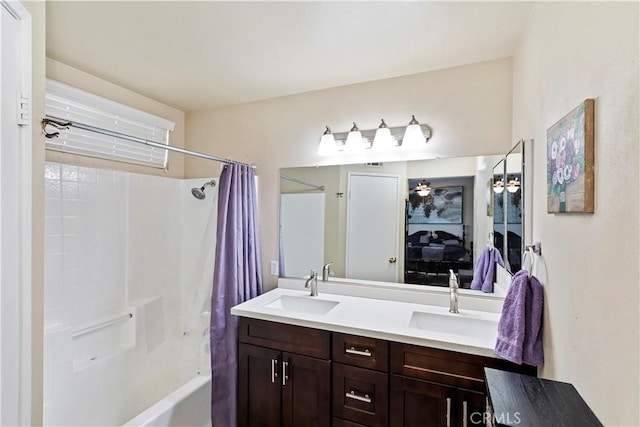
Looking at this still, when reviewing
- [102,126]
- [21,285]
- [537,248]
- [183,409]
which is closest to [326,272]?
[183,409]

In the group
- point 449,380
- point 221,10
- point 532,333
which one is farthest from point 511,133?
point 221,10

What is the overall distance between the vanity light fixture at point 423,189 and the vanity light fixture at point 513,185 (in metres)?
0.49

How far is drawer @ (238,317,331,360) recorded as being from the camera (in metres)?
1.72

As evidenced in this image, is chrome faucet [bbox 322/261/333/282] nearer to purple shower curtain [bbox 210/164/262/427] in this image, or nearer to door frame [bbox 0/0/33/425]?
purple shower curtain [bbox 210/164/262/427]

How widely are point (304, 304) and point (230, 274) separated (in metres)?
0.56

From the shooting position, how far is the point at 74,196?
197 cm


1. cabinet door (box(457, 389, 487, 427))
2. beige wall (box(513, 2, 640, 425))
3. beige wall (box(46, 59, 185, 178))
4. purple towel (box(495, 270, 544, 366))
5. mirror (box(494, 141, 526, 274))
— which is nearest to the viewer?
beige wall (box(513, 2, 640, 425))

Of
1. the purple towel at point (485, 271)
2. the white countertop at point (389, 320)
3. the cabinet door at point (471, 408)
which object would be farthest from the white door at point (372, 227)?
the cabinet door at point (471, 408)

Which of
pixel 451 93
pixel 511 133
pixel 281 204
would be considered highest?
pixel 451 93

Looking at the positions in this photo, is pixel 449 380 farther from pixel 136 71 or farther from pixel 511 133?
pixel 136 71

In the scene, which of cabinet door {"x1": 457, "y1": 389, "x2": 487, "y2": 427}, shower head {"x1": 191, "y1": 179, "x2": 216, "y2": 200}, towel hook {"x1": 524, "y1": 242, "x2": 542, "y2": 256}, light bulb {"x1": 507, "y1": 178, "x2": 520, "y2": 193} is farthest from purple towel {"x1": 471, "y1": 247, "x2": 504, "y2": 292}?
shower head {"x1": 191, "y1": 179, "x2": 216, "y2": 200}

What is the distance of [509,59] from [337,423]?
91.1 inches

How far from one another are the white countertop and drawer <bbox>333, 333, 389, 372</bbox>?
0.05 m

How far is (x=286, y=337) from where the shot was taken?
181cm
